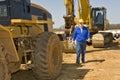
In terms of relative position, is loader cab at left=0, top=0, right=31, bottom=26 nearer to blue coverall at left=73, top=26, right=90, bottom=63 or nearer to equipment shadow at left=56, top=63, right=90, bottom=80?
equipment shadow at left=56, top=63, right=90, bottom=80

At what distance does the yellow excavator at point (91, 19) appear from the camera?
69.8 feet

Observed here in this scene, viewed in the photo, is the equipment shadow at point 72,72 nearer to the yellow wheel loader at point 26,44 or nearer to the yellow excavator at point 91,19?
the yellow wheel loader at point 26,44

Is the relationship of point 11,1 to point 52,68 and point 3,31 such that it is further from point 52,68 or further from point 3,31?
point 52,68

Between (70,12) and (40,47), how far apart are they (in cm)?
1279

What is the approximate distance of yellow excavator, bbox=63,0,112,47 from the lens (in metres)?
21.3

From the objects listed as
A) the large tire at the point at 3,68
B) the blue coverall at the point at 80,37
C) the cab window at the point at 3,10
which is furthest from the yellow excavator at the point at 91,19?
the large tire at the point at 3,68

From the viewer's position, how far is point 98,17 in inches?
949

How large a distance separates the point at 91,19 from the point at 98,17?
1.52 meters

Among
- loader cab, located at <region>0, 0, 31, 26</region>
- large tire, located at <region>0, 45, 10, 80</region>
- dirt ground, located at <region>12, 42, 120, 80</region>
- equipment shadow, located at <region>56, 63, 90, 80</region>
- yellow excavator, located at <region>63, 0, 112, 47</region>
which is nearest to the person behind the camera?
large tire, located at <region>0, 45, 10, 80</region>

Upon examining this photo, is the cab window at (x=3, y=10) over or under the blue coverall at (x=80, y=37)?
over

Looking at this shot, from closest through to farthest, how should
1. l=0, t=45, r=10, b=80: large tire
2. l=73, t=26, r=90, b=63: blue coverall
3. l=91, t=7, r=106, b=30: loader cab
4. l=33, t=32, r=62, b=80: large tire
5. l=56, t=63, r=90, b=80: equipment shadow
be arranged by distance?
l=0, t=45, r=10, b=80: large tire, l=33, t=32, r=62, b=80: large tire, l=56, t=63, r=90, b=80: equipment shadow, l=73, t=26, r=90, b=63: blue coverall, l=91, t=7, r=106, b=30: loader cab

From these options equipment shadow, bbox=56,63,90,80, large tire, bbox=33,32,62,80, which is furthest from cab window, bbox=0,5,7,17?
equipment shadow, bbox=56,63,90,80

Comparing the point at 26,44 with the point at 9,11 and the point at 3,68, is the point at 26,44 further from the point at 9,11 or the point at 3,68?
the point at 3,68

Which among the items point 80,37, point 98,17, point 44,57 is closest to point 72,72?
point 80,37
